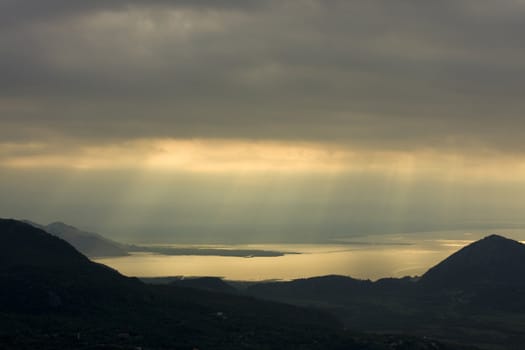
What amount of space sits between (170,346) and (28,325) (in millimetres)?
39932

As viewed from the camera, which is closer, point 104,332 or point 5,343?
point 5,343

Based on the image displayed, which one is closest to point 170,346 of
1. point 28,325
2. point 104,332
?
point 104,332

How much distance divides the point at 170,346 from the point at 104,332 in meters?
19.7

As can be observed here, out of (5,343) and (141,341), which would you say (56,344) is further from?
(141,341)

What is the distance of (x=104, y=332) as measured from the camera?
197 meters

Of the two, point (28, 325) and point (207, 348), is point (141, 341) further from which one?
point (28, 325)

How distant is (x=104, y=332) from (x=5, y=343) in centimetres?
3588

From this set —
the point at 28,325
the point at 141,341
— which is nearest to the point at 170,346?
the point at 141,341

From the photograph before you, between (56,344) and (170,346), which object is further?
(170,346)

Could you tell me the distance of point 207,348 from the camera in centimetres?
19275

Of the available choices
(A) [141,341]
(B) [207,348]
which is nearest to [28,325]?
(A) [141,341]

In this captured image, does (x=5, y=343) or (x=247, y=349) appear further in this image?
(x=247, y=349)

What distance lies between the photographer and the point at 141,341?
19050 cm

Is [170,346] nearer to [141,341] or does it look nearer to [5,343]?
[141,341]
